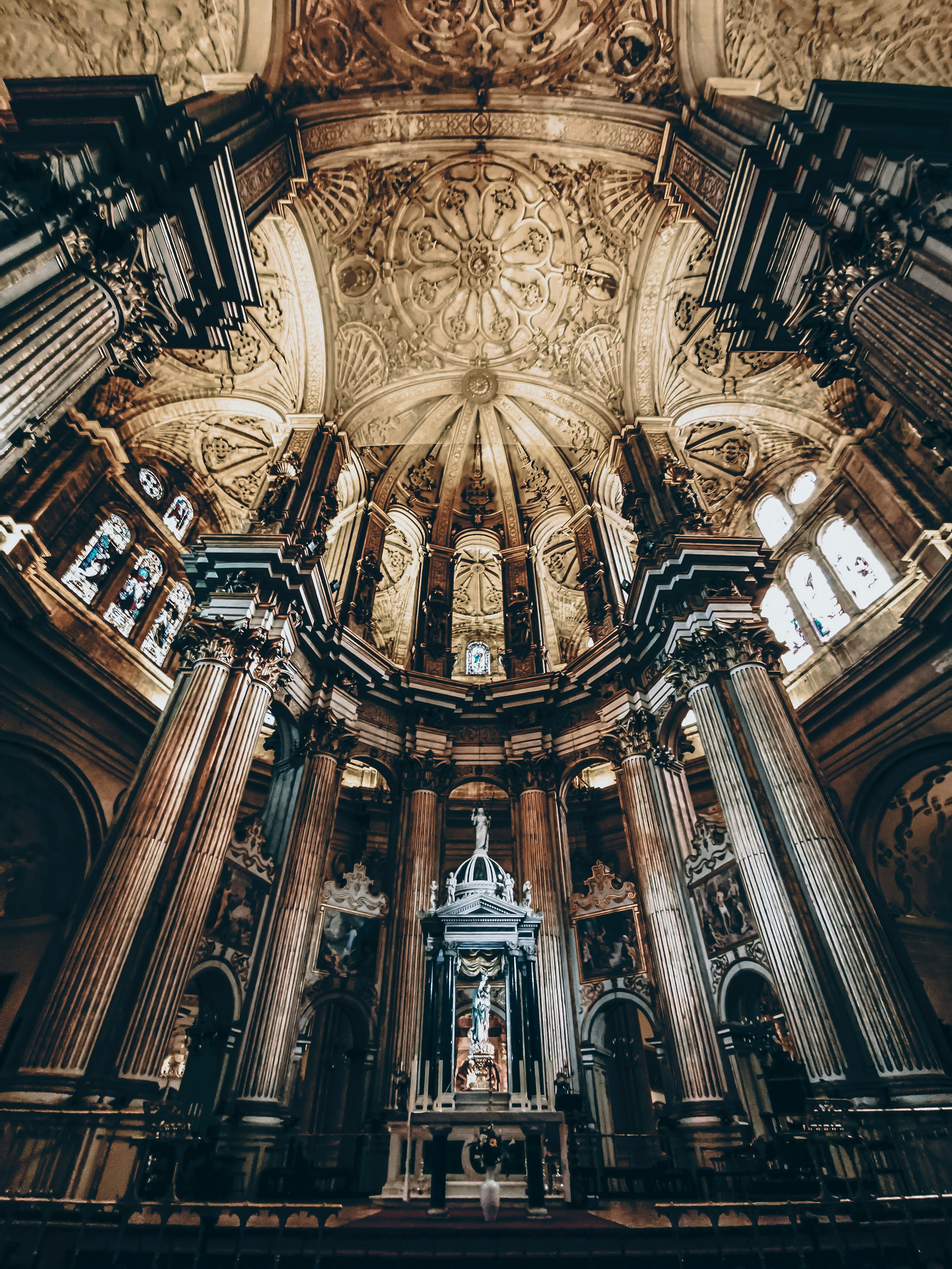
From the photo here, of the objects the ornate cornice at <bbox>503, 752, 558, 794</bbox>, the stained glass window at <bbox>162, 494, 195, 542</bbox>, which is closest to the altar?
the ornate cornice at <bbox>503, 752, 558, 794</bbox>

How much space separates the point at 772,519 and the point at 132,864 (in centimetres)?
1863

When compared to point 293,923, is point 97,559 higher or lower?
higher

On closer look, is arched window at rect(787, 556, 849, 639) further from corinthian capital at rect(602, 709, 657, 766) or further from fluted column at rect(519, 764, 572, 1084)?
fluted column at rect(519, 764, 572, 1084)

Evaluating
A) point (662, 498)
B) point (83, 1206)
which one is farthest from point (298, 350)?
point (83, 1206)

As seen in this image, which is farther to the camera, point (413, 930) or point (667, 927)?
point (413, 930)

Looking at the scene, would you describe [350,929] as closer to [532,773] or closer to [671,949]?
[532,773]

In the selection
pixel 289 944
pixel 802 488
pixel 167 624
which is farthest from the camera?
pixel 802 488

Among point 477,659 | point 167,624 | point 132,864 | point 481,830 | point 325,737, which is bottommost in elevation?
point 132,864

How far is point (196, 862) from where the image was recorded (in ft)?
33.2

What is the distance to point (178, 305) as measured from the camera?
10.2m

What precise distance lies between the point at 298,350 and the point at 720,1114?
2068 cm

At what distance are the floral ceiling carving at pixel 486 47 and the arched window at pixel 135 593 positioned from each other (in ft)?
40.1

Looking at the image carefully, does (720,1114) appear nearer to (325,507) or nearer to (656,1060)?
(656,1060)

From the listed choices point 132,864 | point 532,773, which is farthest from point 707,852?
point 132,864
